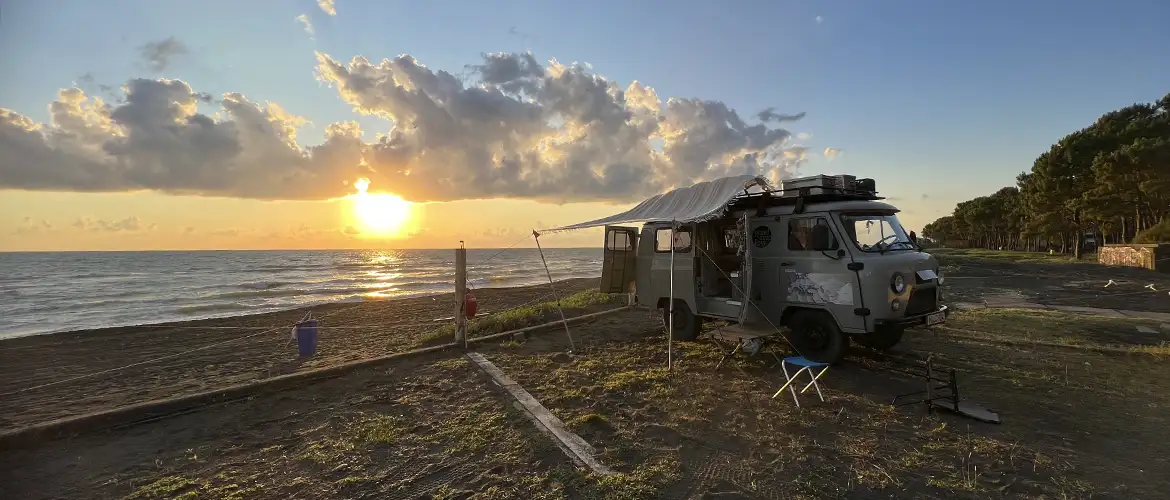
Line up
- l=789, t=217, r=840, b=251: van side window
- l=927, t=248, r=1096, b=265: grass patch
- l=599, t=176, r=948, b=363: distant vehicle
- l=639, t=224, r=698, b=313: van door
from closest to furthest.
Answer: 1. l=599, t=176, r=948, b=363: distant vehicle
2. l=789, t=217, r=840, b=251: van side window
3. l=639, t=224, r=698, b=313: van door
4. l=927, t=248, r=1096, b=265: grass patch

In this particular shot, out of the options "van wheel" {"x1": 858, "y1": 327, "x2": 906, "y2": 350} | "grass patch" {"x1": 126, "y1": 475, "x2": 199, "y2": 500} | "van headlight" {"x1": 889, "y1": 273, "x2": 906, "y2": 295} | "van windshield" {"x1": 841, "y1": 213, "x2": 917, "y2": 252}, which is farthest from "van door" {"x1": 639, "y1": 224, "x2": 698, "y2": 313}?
"grass patch" {"x1": 126, "y1": 475, "x2": 199, "y2": 500}

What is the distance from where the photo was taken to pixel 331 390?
6.90m

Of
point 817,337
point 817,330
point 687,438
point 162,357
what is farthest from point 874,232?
point 162,357

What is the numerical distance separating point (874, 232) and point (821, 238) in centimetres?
89

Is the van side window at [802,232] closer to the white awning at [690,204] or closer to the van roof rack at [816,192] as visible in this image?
the van roof rack at [816,192]

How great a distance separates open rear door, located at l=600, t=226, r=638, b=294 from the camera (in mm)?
10523

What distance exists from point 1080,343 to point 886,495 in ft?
26.8

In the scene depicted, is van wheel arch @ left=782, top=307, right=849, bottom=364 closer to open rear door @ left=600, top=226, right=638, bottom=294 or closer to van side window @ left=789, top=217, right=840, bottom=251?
van side window @ left=789, top=217, right=840, bottom=251

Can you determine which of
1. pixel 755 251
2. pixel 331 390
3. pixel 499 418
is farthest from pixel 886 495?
pixel 331 390

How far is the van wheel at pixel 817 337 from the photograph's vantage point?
7.32 meters

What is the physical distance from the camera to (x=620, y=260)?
34.7 ft

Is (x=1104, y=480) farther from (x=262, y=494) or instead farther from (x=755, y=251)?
(x=262, y=494)

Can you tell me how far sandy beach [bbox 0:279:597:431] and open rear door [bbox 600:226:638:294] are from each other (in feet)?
15.3

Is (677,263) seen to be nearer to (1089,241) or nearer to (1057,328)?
(1057,328)
